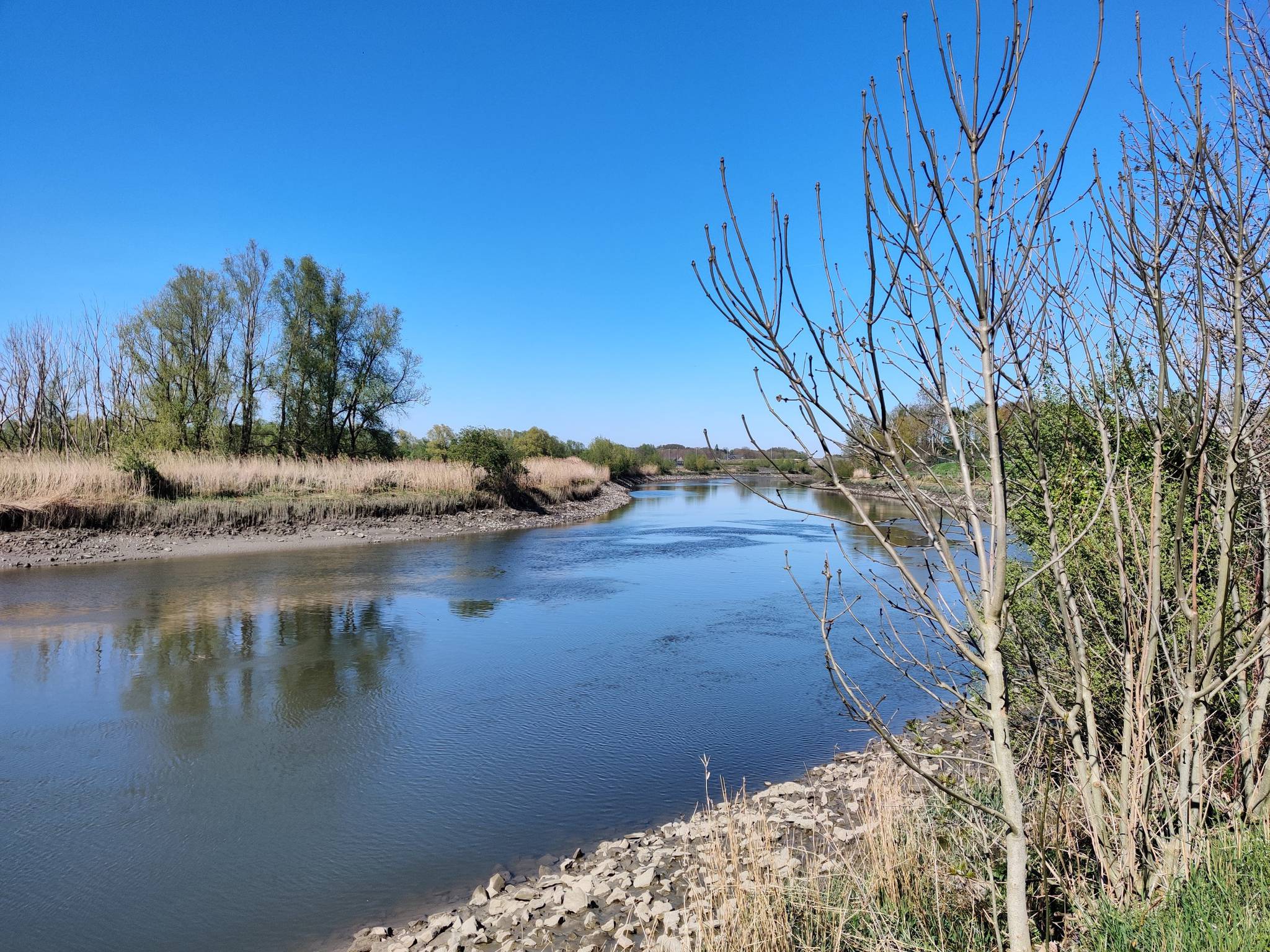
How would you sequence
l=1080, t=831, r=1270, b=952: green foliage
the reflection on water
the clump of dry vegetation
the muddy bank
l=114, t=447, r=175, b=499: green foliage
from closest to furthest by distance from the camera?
l=1080, t=831, r=1270, b=952: green foliage → the reflection on water → the muddy bank → the clump of dry vegetation → l=114, t=447, r=175, b=499: green foliage

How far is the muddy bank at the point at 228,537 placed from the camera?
15945mm

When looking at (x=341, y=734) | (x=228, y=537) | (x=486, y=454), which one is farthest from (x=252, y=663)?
(x=486, y=454)

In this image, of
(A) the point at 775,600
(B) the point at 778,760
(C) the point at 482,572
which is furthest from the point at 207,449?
(B) the point at 778,760

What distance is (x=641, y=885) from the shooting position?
3906 mm

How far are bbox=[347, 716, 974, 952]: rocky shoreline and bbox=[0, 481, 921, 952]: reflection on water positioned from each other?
1.14 ft

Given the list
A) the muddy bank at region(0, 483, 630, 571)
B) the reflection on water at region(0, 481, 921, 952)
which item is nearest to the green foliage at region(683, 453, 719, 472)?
the muddy bank at region(0, 483, 630, 571)

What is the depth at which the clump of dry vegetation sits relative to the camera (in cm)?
1748

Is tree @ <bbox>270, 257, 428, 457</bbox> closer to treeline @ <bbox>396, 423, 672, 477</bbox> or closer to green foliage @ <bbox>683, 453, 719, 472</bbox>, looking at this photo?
treeline @ <bbox>396, 423, 672, 477</bbox>

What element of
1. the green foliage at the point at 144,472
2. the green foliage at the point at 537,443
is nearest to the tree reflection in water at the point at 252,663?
the green foliage at the point at 144,472

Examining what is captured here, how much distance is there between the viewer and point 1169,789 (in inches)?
112

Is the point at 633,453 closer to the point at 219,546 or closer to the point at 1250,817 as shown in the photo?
the point at 219,546

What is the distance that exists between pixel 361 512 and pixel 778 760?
1959 cm

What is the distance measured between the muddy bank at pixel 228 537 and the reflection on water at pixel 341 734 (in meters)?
2.42

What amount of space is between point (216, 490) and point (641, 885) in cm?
2136
